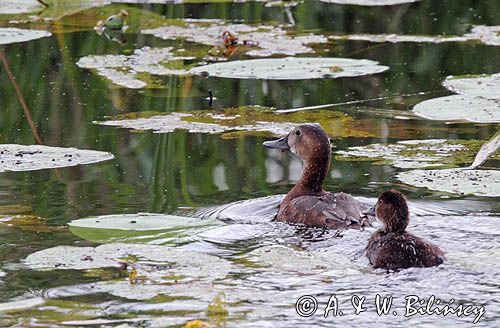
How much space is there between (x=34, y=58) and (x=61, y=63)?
16.1 inches

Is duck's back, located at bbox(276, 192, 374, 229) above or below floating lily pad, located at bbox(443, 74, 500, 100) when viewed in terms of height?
below

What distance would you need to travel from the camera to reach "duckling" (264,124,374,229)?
7.08m

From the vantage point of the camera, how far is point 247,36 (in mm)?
13148

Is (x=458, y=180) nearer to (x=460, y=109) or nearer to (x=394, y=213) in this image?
(x=394, y=213)

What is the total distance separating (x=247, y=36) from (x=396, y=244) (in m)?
7.29

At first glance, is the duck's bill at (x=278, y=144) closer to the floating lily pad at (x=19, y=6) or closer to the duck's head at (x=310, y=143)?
the duck's head at (x=310, y=143)

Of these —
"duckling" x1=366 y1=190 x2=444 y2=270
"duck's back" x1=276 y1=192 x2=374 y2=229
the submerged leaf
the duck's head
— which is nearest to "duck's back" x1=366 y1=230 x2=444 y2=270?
"duckling" x1=366 y1=190 x2=444 y2=270

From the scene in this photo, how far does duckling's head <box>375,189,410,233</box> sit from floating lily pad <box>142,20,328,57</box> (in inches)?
236

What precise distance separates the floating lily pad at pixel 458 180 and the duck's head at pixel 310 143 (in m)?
0.53

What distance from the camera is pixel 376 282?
5.81m

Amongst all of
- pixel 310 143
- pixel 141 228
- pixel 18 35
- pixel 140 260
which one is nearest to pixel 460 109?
pixel 310 143

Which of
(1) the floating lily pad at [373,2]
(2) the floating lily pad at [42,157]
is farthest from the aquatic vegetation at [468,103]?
(1) the floating lily pad at [373,2]

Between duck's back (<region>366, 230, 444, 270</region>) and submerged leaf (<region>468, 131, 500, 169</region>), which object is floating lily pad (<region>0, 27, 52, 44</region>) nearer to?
submerged leaf (<region>468, 131, 500, 169</region>)

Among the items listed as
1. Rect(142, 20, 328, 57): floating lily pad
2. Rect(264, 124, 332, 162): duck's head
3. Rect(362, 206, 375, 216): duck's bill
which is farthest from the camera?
Rect(142, 20, 328, 57): floating lily pad
